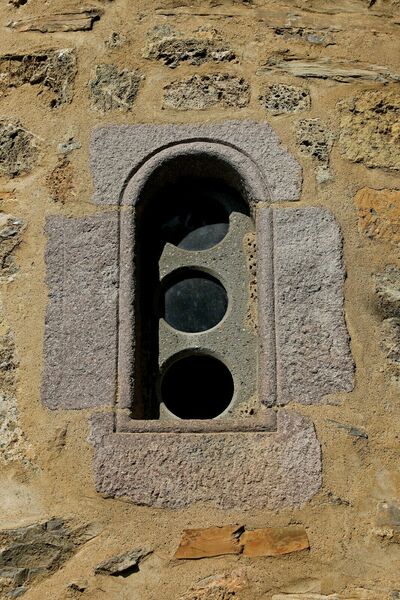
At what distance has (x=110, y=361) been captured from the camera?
2.97 metres

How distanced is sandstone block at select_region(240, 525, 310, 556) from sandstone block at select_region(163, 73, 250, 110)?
1.66 metres

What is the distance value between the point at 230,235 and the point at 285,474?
1019mm

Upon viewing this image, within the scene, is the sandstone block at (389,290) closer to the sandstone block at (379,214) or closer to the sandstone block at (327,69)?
the sandstone block at (379,214)

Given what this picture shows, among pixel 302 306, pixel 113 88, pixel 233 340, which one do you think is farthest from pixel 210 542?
pixel 113 88

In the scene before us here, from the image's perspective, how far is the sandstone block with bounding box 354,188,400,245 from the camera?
124 inches

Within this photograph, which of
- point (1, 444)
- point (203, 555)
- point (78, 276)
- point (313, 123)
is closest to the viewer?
point (203, 555)

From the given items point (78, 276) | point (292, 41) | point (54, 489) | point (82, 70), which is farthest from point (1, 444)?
point (292, 41)


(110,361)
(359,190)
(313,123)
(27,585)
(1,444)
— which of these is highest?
(313,123)

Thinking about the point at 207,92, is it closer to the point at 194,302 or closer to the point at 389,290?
the point at 194,302

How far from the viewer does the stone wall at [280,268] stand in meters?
2.74

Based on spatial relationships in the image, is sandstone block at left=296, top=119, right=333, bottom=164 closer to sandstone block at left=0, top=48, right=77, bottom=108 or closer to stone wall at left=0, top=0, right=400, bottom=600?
stone wall at left=0, top=0, right=400, bottom=600

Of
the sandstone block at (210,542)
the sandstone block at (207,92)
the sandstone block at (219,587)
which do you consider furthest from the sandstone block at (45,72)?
the sandstone block at (219,587)

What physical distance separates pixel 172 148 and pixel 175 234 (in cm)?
36

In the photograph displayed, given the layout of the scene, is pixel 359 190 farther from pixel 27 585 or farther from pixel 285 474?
pixel 27 585
